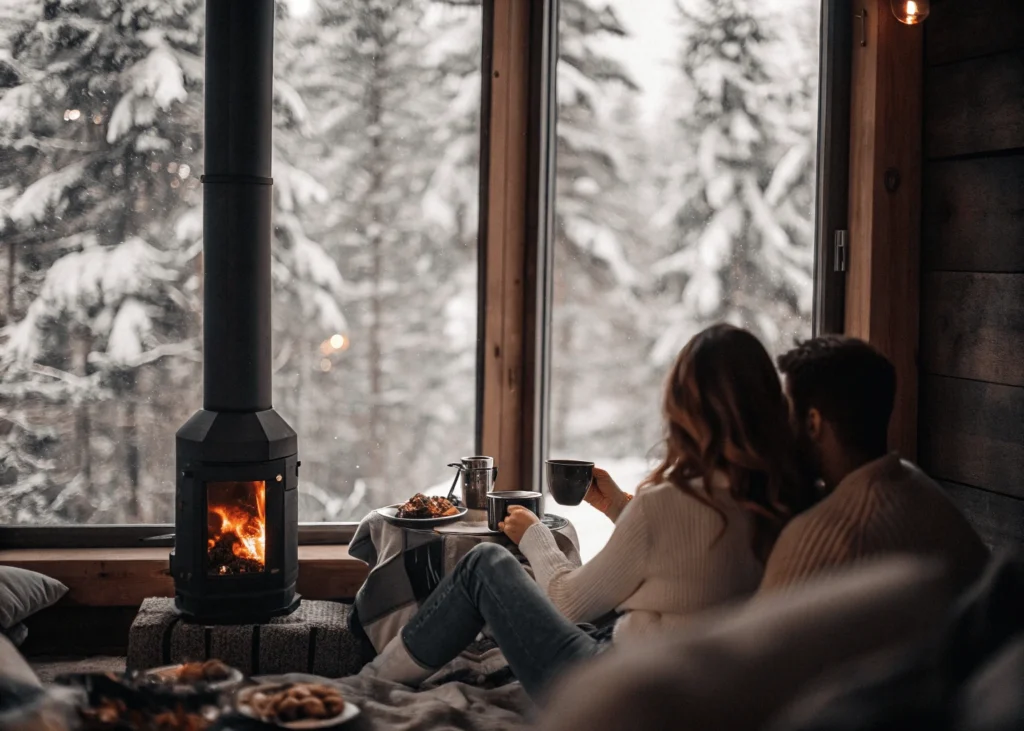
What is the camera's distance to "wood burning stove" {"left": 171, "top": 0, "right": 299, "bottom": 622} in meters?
2.88

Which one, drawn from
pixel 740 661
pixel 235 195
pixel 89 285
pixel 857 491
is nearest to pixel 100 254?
pixel 89 285

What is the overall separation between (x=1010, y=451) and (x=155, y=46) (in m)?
2.80

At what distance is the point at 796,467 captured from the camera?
1.96 meters

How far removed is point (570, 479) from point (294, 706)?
104 cm

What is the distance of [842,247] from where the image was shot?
10.8 ft

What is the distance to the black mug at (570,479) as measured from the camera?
8.39ft

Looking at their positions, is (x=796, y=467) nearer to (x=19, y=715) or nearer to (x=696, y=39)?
(x=19, y=715)

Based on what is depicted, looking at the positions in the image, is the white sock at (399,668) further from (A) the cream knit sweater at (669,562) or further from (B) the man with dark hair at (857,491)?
(B) the man with dark hair at (857,491)

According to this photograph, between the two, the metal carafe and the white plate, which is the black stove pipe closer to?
the white plate

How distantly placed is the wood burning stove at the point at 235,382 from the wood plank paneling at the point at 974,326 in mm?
1904

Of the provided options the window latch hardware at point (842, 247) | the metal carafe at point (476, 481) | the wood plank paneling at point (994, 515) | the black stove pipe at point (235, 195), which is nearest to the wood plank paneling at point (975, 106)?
the window latch hardware at point (842, 247)

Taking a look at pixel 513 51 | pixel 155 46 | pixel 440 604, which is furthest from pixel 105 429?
pixel 513 51

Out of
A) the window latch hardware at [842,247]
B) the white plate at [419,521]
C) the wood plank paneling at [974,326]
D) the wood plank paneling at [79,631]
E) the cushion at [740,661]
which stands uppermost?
the window latch hardware at [842,247]

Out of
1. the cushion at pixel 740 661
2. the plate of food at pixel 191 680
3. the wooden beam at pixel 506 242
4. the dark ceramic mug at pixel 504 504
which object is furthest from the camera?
the wooden beam at pixel 506 242
